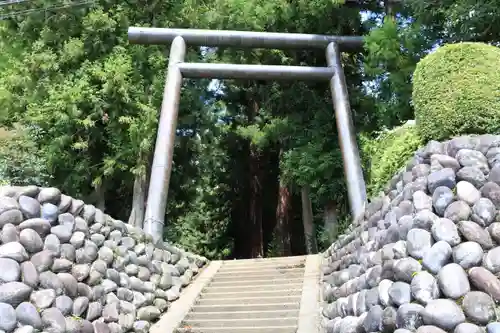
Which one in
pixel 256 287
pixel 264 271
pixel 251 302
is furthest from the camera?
pixel 264 271

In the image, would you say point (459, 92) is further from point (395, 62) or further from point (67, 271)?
point (395, 62)

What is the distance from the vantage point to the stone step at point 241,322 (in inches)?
224

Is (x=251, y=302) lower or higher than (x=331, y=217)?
lower

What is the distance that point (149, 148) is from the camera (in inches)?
476

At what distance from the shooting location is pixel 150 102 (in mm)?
12445

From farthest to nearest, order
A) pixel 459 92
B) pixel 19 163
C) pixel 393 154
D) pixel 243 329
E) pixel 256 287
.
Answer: pixel 19 163, pixel 256 287, pixel 243 329, pixel 393 154, pixel 459 92

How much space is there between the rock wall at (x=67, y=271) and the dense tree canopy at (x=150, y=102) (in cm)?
425

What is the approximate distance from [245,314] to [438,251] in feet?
10.8

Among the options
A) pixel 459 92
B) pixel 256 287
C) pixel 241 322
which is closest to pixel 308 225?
pixel 256 287

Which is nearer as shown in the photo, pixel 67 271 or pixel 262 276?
pixel 67 271

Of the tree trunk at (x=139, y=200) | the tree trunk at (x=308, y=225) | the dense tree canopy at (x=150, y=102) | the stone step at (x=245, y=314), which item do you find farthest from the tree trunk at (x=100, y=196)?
the stone step at (x=245, y=314)

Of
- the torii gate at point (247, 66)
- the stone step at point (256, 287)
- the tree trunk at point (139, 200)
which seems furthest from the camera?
the tree trunk at point (139, 200)

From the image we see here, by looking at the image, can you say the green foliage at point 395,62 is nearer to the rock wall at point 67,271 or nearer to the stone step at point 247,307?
the stone step at point 247,307

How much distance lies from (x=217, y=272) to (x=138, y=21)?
26.5ft
